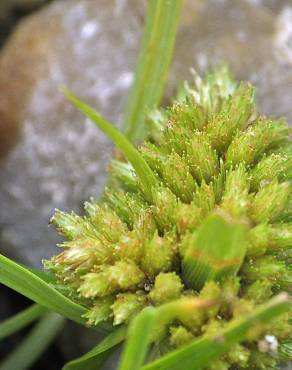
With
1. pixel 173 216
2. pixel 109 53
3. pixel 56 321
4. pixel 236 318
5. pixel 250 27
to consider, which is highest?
pixel 109 53

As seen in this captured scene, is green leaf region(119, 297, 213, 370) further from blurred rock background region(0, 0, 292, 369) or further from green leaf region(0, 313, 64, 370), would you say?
blurred rock background region(0, 0, 292, 369)

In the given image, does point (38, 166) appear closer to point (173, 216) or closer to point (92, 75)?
point (92, 75)

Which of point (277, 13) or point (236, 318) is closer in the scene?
point (236, 318)

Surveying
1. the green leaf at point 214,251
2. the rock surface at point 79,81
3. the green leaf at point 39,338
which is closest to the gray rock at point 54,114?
the rock surface at point 79,81

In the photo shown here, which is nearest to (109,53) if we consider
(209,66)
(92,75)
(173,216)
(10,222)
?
(92,75)

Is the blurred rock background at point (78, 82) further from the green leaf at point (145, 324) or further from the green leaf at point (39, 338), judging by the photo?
the green leaf at point (145, 324)

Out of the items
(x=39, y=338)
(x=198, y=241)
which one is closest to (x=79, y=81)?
(x=39, y=338)

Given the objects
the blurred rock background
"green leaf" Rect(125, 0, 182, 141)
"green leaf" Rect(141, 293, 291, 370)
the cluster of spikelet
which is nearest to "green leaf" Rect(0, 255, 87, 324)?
the cluster of spikelet

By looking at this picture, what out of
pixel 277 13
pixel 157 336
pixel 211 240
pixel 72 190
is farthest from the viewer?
pixel 277 13
